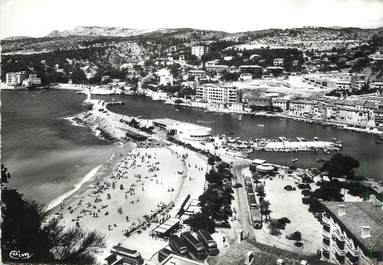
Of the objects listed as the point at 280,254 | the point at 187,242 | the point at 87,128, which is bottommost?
the point at 87,128

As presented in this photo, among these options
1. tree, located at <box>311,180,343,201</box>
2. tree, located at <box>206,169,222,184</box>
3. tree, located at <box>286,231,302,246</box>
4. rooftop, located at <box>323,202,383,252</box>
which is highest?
rooftop, located at <box>323,202,383,252</box>

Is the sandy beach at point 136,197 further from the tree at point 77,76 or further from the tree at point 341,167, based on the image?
the tree at point 77,76

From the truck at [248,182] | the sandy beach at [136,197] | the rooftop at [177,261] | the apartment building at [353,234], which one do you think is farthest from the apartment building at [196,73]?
the rooftop at [177,261]

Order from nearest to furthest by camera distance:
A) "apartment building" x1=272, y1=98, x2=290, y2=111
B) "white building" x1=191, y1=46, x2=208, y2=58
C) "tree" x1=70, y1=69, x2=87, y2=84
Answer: "apartment building" x1=272, y1=98, x2=290, y2=111
"white building" x1=191, y1=46, x2=208, y2=58
"tree" x1=70, y1=69, x2=87, y2=84

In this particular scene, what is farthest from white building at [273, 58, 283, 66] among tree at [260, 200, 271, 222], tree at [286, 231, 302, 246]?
tree at [286, 231, 302, 246]

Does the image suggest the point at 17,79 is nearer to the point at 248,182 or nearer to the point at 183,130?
the point at 183,130

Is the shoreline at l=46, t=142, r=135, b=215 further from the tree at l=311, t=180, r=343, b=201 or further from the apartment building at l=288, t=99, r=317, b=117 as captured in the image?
the apartment building at l=288, t=99, r=317, b=117

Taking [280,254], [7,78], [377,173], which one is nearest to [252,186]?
[377,173]

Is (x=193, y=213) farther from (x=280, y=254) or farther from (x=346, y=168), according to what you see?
(x=346, y=168)
